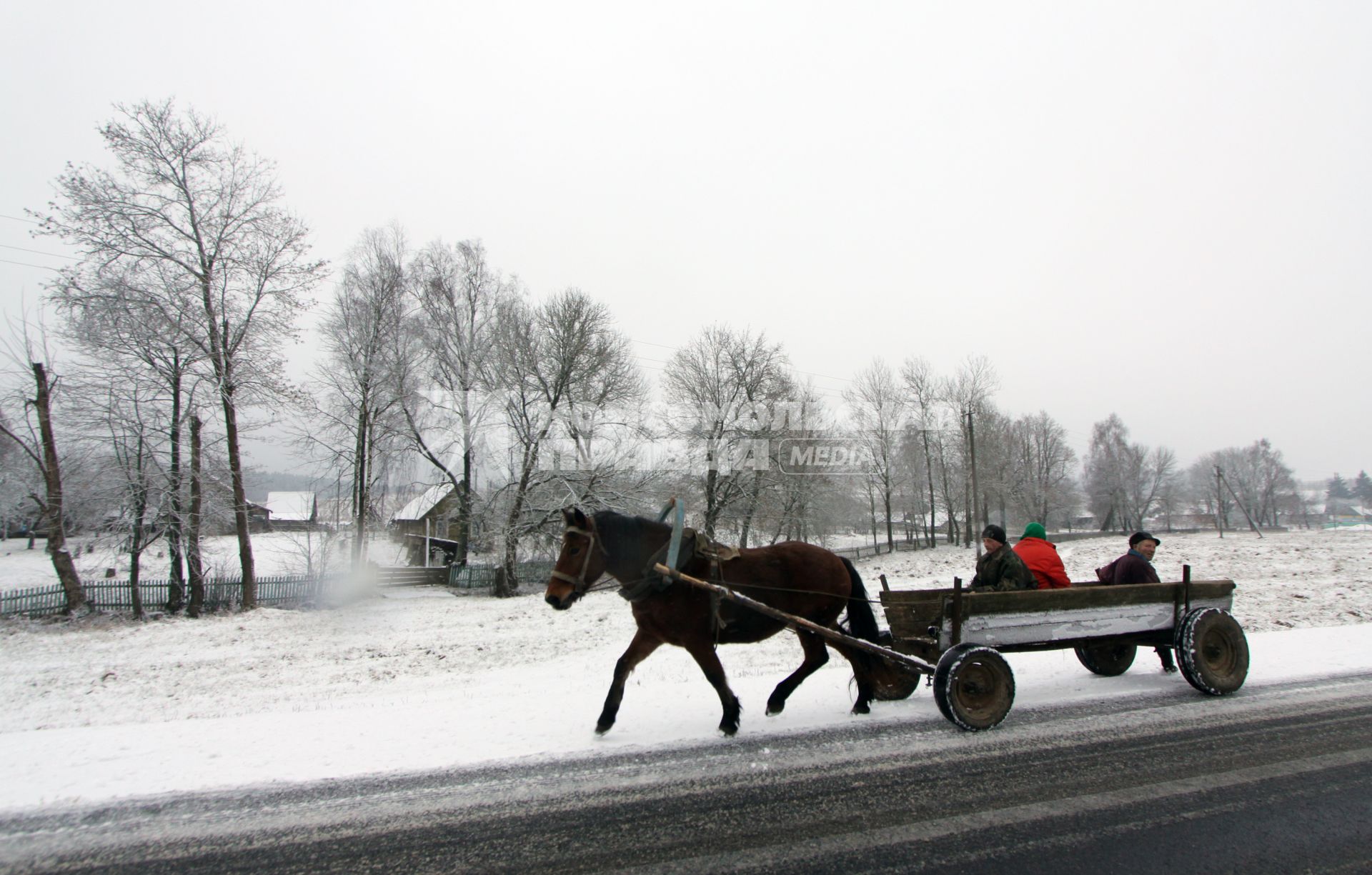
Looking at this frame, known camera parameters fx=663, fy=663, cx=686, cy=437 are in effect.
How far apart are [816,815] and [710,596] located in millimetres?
2122

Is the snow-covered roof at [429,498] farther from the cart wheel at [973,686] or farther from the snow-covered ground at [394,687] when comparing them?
the cart wheel at [973,686]

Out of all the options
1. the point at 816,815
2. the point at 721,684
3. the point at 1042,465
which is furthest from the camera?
the point at 1042,465

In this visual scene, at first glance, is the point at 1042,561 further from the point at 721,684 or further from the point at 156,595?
the point at 156,595

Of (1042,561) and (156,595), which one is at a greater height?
(1042,561)

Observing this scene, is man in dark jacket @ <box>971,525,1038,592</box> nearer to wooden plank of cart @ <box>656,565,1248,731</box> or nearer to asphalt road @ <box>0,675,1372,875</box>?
wooden plank of cart @ <box>656,565,1248,731</box>

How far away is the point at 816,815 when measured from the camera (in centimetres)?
415

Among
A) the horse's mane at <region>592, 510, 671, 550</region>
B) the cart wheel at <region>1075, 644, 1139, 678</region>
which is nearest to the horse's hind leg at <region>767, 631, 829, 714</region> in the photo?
the horse's mane at <region>592, 510, 671, 550</region>

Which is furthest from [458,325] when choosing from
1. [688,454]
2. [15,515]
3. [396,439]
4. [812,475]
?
[15,515]

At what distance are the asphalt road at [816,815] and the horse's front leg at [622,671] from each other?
60cm

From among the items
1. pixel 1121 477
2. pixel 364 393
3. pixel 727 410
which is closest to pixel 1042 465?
pixel 1121 477

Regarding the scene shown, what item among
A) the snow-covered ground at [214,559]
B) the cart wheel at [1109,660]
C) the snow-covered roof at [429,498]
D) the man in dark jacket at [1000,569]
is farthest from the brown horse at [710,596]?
the snow-covered roof at [429,498]

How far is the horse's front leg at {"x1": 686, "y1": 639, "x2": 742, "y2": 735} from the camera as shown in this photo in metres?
5.72

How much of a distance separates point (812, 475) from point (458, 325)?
64.3 feet

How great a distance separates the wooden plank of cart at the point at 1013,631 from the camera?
5.85 metres
